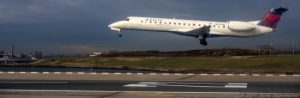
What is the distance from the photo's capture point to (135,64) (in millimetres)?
84250

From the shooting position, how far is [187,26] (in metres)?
73.0

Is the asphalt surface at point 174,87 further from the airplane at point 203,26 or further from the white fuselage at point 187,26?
the white fuselage at point 187,26

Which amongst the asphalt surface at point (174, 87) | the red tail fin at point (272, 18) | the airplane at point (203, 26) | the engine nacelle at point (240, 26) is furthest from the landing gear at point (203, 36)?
the asphalt surface at point (174, 87)

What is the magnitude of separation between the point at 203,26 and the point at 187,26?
3.46 metres

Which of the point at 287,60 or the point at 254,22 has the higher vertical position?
the point at 254,22

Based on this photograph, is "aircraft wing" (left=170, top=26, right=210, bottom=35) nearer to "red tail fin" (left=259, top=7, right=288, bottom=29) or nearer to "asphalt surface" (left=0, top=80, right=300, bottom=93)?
"red tail fin" (left=259, top=7, right=288, bottom=29)

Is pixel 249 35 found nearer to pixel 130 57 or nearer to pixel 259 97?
pixel 130 57

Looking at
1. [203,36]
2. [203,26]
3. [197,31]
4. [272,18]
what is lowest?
[203,36]

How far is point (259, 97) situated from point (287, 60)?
48965mm

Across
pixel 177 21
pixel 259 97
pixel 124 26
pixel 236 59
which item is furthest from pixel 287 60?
pixel 259 97

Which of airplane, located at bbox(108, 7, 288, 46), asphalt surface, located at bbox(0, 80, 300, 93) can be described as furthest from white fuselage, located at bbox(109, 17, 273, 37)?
asphalt surface, located at bbox(0, 80, 300, 93)

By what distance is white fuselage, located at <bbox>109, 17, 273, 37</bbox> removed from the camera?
72.1 metres

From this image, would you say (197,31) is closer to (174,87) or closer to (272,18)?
(272,18)

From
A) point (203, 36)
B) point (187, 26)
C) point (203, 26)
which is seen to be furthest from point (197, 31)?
point (187, 26)
